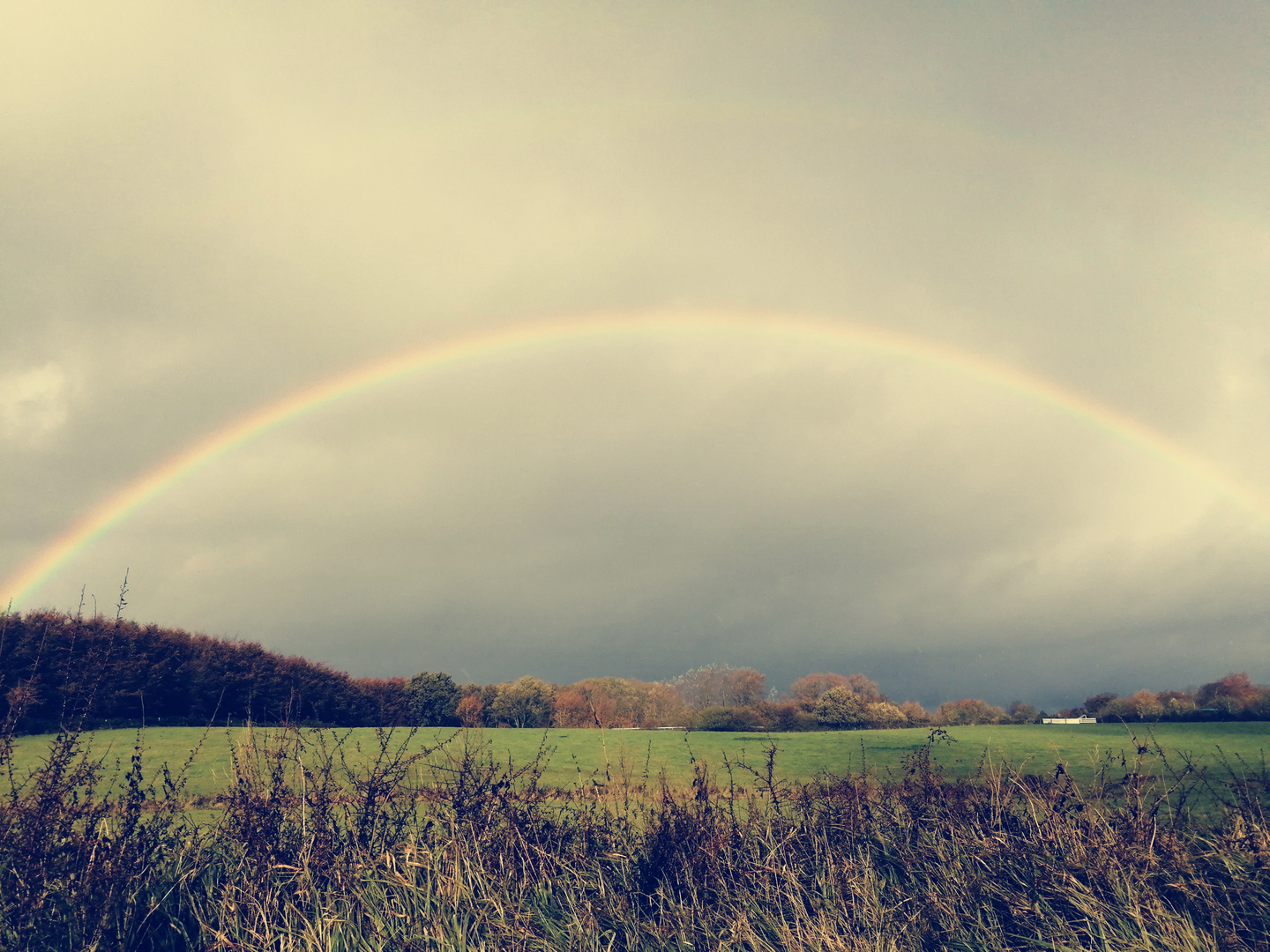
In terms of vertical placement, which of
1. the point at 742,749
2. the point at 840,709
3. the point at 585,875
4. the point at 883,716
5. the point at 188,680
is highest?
the point at 188,680

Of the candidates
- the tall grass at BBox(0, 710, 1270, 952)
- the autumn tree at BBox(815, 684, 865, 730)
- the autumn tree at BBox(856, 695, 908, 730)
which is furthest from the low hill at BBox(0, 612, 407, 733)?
the autumn tree at BBox(856, 695, 908, 730)

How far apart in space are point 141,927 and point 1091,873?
839 centimetres

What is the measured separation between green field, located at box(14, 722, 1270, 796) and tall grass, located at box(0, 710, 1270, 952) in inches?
329

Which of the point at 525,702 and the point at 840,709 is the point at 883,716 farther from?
the point at 525,702

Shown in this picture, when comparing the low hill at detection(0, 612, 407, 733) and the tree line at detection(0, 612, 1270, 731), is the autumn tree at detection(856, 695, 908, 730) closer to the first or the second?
the tree line at detection(0, 612, 1270, 731)

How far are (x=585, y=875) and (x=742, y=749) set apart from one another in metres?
13.5

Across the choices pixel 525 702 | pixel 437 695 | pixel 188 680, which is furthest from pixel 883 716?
pixel 188 680

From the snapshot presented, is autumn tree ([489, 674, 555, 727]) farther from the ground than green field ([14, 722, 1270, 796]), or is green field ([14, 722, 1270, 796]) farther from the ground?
autumn tree ([489, 674, 555, 727])

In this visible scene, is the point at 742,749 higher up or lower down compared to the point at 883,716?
lower down

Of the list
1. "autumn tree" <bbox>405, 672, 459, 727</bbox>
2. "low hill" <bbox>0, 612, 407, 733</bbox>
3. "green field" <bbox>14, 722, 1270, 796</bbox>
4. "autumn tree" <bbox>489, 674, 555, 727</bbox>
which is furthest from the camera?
"autumn tree" <bbox>489, 674, 555, 727</bbox>

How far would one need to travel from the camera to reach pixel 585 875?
7867 millimetres

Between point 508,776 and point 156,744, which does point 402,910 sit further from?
point 156,744

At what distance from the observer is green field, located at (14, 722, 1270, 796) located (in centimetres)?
1983

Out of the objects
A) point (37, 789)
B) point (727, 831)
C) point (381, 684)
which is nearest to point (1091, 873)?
point (727, 831)
